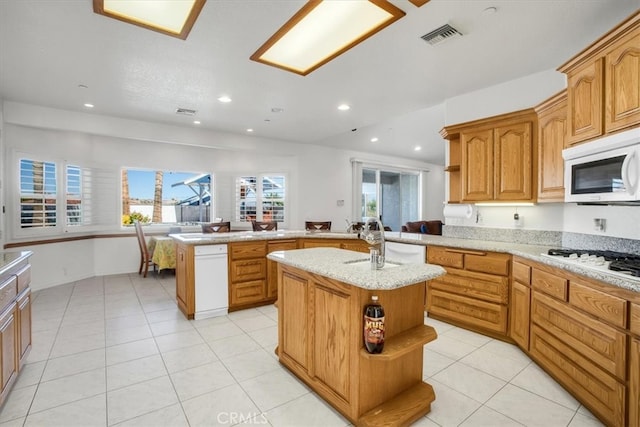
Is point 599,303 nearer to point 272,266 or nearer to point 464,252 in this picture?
point 464,252

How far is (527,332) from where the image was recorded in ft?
8.16

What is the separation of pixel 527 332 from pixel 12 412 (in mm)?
3683

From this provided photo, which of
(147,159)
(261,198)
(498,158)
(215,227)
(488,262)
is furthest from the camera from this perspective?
(261,198)

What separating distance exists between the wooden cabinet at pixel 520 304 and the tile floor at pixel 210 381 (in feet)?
0.54

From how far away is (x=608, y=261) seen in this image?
193cm

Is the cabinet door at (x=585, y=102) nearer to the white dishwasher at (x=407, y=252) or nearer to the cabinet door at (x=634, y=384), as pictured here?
the cabinet door at (x=634, y=384)

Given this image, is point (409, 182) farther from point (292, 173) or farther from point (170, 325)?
point (170, 325)

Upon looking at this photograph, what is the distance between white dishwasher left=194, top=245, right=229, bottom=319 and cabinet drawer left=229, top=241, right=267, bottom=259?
0.10 metres

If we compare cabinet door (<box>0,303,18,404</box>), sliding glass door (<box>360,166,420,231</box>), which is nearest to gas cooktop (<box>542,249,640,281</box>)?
cabinet door (<box>0,303,18,404</box>)

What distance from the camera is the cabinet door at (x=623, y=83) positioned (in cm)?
176

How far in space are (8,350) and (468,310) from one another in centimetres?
369

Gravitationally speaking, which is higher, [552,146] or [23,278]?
[552,146]

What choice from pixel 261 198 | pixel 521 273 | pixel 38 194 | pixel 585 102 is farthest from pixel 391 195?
pixel 38 194

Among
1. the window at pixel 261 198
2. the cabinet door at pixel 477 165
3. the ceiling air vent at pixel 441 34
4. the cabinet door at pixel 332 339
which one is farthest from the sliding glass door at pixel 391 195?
the cabinet door at pixel 332 339
